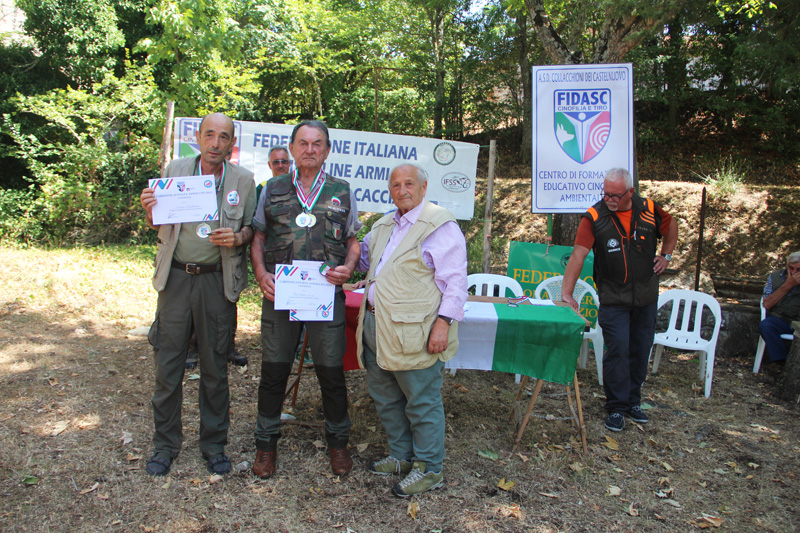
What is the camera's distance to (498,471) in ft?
11.1

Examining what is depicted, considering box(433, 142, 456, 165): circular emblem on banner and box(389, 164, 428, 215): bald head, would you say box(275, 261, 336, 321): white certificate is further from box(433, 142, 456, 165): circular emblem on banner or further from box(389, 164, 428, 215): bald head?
box(433, 142, 456, 165): circular emblem on banner

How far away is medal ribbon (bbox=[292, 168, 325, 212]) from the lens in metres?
2.98

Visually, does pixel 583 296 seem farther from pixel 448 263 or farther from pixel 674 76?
pixel 674 76

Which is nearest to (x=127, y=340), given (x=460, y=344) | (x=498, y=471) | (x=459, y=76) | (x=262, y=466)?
(x=262, y=466)

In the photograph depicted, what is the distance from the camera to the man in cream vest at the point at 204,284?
300 centimetres

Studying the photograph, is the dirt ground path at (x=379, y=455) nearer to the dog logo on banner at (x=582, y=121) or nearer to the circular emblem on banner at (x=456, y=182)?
the circular emblem on banner at (x=456, y=182)

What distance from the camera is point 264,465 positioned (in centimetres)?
316

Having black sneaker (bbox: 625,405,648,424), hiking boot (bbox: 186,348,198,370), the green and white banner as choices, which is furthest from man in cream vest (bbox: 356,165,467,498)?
hiking boot (bbox: 186,348,198,370)

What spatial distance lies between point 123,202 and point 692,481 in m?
10.6

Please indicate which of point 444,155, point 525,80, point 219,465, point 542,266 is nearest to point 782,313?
point 542,266

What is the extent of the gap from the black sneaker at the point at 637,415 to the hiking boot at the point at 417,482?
1.93 metres

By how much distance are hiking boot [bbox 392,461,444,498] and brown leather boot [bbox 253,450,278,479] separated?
29.4 inches

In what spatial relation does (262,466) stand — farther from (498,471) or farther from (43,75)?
(43,75)

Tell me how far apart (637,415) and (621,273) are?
46.1 inches
